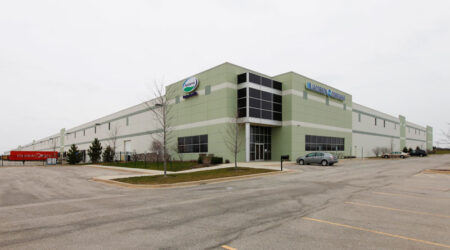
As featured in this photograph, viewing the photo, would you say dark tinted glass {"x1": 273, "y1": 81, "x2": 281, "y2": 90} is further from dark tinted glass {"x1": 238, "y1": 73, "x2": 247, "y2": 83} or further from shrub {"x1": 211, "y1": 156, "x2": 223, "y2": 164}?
shrub {"x1": 211, "y1": 156, "x2": 223, "y2": 164}

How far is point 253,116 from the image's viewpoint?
32.3 metres

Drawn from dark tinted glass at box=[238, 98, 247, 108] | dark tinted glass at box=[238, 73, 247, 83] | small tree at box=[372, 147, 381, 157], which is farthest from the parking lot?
small tree at box=[372, 147, 381, 157]

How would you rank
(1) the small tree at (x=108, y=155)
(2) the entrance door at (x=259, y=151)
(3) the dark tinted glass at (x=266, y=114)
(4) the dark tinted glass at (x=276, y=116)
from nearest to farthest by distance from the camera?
(3) the dark tinted glass at (x=266, y=114) < (2) the entrance door at (x=259, y=151) < (4) the dark tinted glass at (x=276, y=116) < (1) the small tree at (x=108, y=155)

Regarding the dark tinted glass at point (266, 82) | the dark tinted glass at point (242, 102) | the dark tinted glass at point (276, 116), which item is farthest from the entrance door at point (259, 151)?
the dark tinted glass at point (266, 82)

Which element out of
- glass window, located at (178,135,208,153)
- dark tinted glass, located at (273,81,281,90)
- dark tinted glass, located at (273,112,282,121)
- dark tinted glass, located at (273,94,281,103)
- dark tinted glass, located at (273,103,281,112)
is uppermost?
dark tinted glass, located at (273,81,281,90)

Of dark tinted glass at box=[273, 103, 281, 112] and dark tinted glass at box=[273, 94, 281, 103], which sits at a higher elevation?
dark tinted glass at box=[273, 94, 281, 103]

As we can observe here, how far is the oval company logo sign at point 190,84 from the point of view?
35419mm

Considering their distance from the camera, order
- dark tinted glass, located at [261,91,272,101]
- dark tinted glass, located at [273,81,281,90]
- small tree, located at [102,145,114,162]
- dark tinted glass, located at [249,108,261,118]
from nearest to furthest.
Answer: dark tinted glass, located at [249,108,261,118]
dark tinted glass, located at [261,91,272,101]
dark tinted glass, located at [273,81,281,90]
small tree, located at [102,145,114,162]

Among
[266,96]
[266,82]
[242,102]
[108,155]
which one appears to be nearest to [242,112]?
[242,102]

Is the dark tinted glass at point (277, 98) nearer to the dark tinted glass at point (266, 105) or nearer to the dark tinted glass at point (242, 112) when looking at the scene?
the dark tinted glass at point (266, 105)

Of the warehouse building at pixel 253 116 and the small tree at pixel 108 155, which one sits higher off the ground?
the warehouse building at pixel 253 116

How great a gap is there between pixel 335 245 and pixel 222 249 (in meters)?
2.13

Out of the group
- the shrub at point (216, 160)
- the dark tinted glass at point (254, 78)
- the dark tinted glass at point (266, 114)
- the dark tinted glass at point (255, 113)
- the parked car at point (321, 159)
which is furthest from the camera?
the dark tinted glass at point (266, 114)

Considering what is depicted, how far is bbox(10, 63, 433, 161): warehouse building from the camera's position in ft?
105
